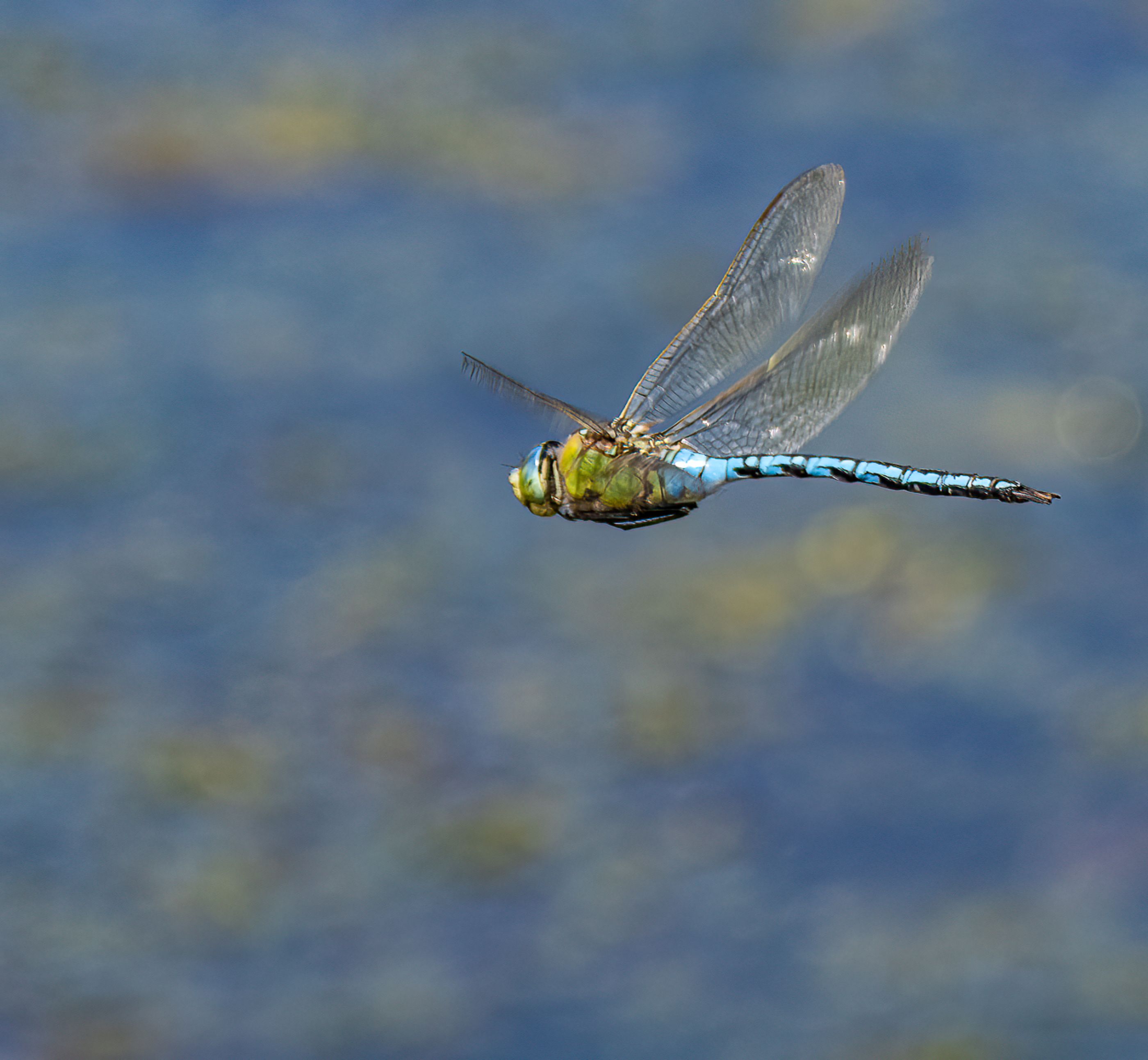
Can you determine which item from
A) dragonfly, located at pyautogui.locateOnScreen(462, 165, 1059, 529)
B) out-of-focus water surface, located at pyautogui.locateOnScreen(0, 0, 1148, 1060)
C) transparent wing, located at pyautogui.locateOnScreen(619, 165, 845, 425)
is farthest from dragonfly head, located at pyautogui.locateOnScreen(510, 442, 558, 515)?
out-of-focus water surface, located at pyautogui.locateOnScreen(0, 0, 1148, 1060)

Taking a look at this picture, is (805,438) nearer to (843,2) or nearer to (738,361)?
(738,361)

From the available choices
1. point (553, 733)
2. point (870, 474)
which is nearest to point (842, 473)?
point (870, 474)

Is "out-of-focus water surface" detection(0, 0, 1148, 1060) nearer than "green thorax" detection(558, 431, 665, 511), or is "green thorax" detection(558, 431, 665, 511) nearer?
"green thorax" detection(558, 431, 665, 511)

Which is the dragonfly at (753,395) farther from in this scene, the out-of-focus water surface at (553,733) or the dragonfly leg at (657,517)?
the out-of-focus water surface at (553,733)

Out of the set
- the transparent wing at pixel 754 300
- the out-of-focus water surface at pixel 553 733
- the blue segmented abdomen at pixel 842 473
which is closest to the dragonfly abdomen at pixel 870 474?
the blue segmented abdomen at pixel 842 473

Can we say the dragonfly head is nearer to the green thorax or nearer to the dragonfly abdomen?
the green thorax

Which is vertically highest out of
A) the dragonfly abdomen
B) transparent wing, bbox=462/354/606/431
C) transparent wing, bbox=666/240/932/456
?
transparent wing, bbox=666/240/932/456
